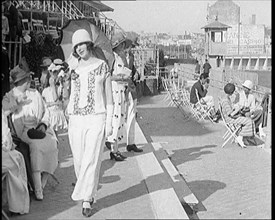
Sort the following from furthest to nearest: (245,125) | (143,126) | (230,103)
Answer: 1. (143,126)
2. (230,103)
3. (245,125)

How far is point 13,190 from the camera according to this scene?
17.0ft

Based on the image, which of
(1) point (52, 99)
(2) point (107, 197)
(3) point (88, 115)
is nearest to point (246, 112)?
(1) point (52, 99)

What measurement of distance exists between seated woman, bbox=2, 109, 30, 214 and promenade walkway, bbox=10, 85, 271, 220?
143mm

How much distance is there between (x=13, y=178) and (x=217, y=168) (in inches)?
166

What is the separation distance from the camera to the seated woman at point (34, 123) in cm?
557

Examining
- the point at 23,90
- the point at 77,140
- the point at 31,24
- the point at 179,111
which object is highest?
the point at 31,24

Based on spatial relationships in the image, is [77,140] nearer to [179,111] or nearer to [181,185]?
[181,185]

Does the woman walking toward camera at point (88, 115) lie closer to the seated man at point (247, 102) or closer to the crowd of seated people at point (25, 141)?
the crowd of seated people at point (25, 141)

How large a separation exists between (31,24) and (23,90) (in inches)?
137

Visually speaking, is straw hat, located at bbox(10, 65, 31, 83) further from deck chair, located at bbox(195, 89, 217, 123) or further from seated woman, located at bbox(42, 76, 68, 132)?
deck chair, located at bbox(195, 89, 217, 123)

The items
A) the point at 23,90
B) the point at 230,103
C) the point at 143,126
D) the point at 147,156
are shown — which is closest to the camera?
the point at 23,90

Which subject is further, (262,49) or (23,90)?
(262,49)

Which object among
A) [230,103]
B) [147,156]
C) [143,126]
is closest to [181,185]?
[147,156]

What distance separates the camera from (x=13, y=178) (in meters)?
5.16
